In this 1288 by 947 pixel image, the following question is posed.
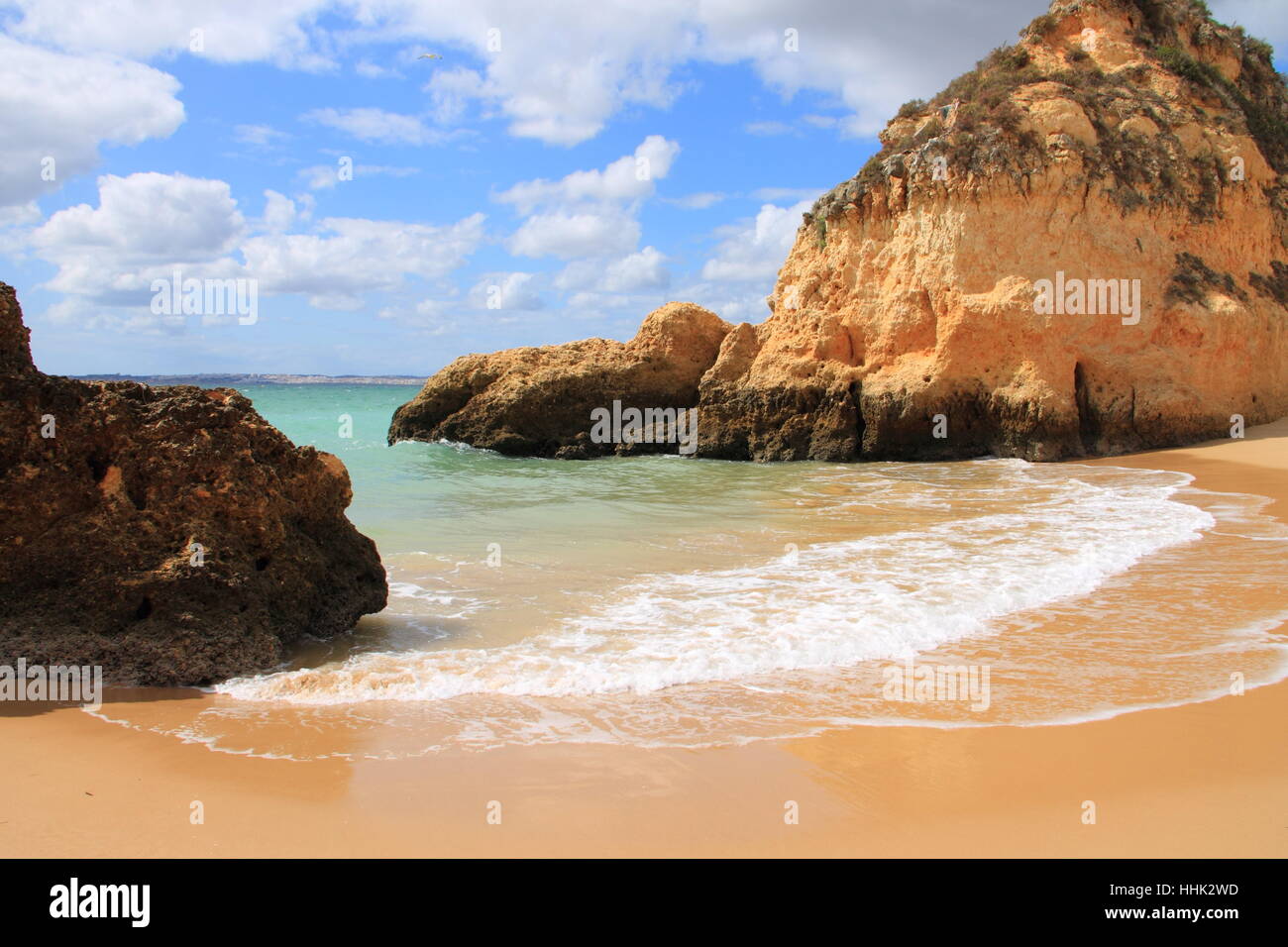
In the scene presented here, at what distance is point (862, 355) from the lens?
18.5m

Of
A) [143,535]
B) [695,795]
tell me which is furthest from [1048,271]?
[143,535]

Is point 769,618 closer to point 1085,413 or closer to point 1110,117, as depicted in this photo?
point 1085,413

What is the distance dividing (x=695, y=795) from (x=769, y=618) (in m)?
2.81

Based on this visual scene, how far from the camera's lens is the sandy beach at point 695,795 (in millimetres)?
3279

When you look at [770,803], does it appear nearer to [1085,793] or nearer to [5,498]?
[1085,793]

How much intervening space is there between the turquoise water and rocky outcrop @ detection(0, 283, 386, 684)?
0.41 meters

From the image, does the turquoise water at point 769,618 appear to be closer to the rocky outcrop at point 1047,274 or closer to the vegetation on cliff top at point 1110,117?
the rocky outcrop at point 1047,274

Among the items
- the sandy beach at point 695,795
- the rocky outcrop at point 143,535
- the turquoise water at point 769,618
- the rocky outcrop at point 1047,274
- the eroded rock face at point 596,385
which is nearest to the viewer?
the sandy beach at point 695,795

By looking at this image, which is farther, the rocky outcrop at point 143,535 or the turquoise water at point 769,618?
the rocky outcrop at point 143,535

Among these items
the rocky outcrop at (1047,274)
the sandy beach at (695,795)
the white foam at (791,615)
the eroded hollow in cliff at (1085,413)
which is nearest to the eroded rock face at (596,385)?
the rocky outcrop at (1047,274)

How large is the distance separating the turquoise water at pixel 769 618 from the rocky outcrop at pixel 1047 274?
198 inches

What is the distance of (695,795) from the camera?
3682 mm
